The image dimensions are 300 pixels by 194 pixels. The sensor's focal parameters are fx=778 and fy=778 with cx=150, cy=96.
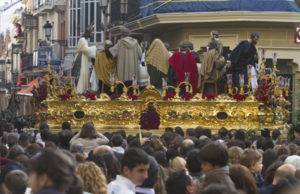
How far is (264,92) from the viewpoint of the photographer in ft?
59.3

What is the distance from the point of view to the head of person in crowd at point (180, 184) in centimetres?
702

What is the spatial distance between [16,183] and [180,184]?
1.64 metres

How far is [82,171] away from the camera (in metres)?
6.20

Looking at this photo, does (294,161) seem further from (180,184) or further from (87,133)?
(87,133)

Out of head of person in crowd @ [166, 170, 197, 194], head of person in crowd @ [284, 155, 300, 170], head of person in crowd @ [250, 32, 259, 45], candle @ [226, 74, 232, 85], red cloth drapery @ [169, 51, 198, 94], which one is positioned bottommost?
head of person in crowd @ [166, 170, 197, 194]

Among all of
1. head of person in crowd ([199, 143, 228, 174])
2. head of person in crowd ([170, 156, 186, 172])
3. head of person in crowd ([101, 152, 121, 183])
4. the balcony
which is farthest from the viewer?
the balcony

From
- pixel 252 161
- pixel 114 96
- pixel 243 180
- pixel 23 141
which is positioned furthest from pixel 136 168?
pixel 114 96

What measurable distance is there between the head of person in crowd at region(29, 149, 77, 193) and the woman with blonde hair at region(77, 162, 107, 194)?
139 cm

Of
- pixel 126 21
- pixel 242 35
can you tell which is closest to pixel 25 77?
pixel 126 21

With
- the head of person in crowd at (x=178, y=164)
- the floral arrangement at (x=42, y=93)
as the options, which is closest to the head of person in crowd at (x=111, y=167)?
the head of person in crowd at (x=178, y=164)

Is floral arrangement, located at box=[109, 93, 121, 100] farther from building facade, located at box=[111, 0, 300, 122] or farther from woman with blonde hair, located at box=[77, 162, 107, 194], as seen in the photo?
woman with blonde hair, located at box=[77, 162, 107, 194]

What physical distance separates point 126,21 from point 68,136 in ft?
64.0

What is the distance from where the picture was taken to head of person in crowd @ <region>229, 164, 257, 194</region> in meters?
6.64

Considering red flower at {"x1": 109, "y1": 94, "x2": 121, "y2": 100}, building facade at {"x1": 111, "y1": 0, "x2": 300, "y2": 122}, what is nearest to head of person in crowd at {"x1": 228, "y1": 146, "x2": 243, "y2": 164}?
red flower at {"x1": 109, "y1": 94, "x2": 121, "y2": 100}
